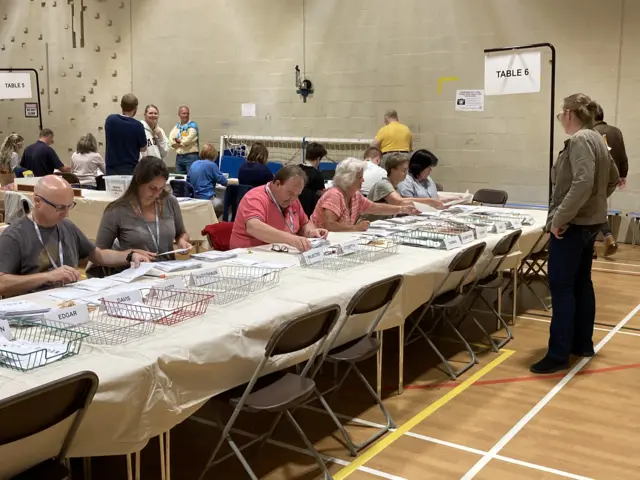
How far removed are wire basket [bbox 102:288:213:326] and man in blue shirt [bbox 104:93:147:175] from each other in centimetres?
438

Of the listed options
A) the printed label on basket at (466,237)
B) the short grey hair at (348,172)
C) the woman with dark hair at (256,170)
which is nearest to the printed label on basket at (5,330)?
the printed label on basket at (466,237)

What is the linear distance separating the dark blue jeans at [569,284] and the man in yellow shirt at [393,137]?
17.1ft

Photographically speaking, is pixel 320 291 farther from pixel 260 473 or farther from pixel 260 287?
pixel 260 473

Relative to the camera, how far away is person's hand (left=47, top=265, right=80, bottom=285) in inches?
118

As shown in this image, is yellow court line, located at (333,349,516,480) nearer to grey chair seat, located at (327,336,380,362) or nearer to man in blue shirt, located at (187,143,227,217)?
grey chair seat, located at (327,336,380,362)

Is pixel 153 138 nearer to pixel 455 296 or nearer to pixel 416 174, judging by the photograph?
pixel 416 174

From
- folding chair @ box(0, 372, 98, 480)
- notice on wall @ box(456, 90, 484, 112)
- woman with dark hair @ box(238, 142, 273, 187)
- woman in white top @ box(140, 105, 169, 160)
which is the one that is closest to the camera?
folding chair @ box(0, 372, 98, 480)

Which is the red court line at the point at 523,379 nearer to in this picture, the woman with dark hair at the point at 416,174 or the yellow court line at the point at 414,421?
the yellow court line at the point at 414,421

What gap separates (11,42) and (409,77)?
8.43 metres

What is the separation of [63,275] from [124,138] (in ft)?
13.9

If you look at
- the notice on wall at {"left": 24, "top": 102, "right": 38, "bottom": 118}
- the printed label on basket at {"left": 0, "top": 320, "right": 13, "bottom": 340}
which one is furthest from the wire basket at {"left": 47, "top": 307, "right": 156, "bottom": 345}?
the notice on wall at {"left": 24, "top": 102, "right": 38, "bottom": 118}

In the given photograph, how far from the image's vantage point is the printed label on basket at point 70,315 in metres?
2.43

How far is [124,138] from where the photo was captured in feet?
23.0

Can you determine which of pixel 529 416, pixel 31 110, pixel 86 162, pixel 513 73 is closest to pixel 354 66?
pixel 86 162
